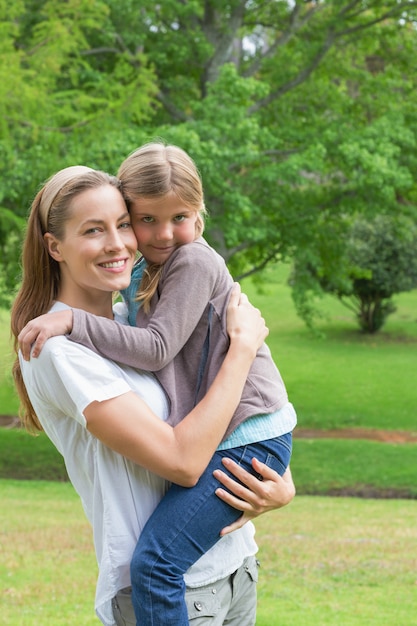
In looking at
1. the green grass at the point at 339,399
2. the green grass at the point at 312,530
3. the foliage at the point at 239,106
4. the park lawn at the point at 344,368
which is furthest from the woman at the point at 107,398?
the park lawn at the point at 344,368

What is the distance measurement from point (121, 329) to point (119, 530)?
0.49 m

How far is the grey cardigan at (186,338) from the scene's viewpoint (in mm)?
2273

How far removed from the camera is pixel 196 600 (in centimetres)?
230

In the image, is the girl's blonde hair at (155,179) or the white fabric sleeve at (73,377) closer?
the white fabric sleeve at (73,377)

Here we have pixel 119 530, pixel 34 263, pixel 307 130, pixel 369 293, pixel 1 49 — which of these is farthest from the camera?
pixel 369 293

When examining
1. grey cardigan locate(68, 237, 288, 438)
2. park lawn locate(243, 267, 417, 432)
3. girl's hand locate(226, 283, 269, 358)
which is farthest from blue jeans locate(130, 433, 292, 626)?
park lawn locate(243, 267, 417, 432)

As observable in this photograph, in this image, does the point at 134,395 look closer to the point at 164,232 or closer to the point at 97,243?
the point at 97,243

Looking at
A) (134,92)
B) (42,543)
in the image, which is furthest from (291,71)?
(42,543)

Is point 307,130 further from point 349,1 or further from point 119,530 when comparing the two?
point 119,530

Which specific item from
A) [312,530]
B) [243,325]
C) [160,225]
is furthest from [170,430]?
[312,530]

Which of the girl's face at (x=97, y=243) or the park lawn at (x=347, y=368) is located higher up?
the girl's face at (x=97, y=243)

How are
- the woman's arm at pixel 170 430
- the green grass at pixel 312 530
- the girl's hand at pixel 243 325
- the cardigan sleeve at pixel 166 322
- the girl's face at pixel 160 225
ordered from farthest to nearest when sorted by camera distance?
the green grass at pixel 312 530, the girl's face at pixel 160 225, the girl's hand at pixel 243 325, the cardigan sleeve at pixel 166 322, the woman's arm at pixel 170 430

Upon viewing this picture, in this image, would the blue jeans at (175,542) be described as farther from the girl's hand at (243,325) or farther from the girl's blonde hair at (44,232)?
the girl's blonde hair at (44,232)

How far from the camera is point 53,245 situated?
2416mm
